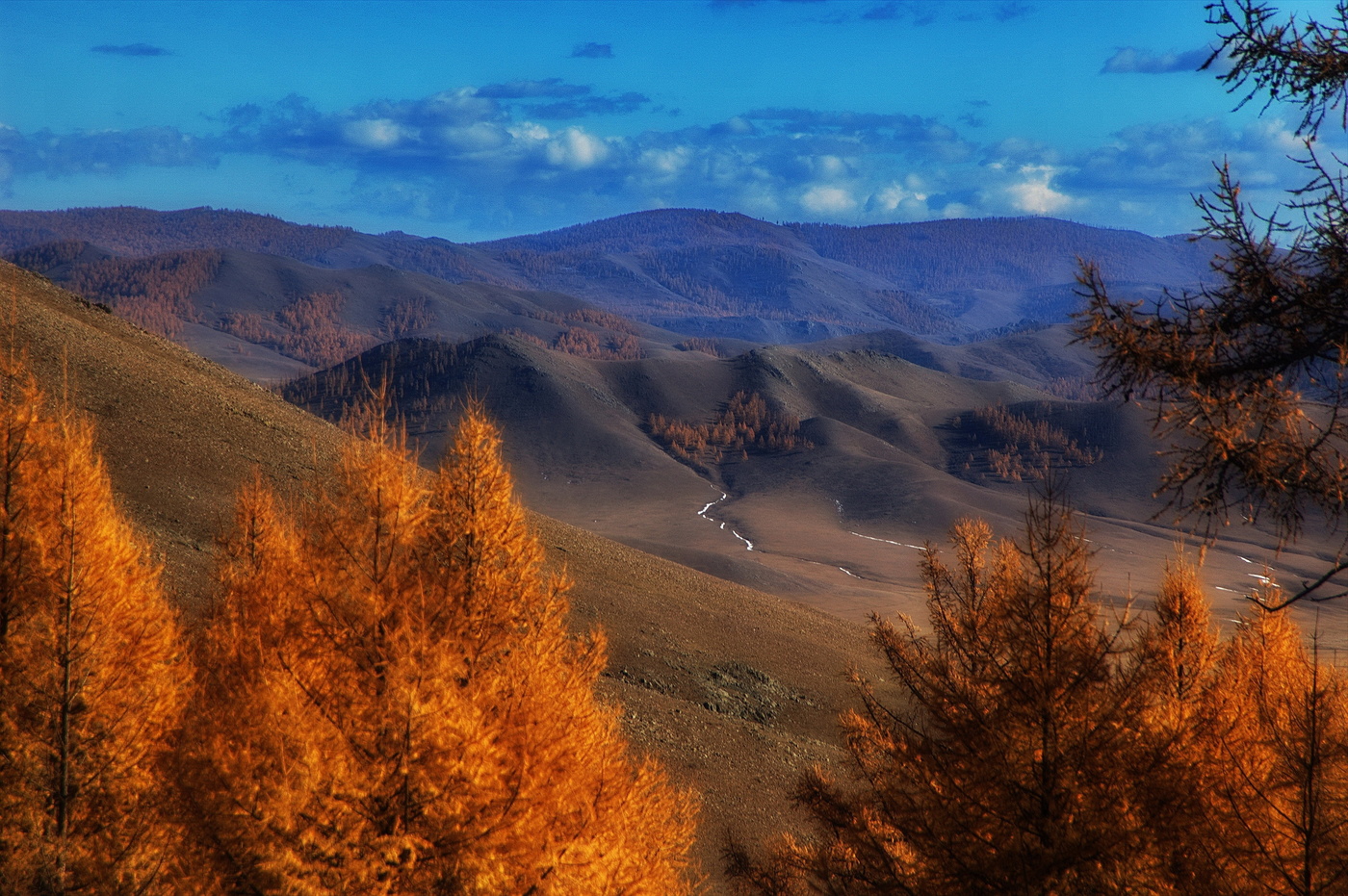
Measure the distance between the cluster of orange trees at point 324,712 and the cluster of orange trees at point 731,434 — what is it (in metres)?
131

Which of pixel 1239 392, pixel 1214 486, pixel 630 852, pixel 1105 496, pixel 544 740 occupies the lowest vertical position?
pixel 1105 496

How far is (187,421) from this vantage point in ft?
153

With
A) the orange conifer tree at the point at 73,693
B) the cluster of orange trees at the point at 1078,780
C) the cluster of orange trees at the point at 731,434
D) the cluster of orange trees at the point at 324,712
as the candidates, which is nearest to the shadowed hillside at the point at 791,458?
the cluster of orange trees at the point at 731,434

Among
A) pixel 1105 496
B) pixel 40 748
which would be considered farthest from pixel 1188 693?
pixel 1105 496

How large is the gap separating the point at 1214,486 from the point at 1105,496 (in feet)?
460

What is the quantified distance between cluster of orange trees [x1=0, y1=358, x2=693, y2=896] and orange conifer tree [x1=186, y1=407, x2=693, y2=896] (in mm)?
29

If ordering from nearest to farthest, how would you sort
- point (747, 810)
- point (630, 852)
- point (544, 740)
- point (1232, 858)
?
point (1232, 858) < point (544, 740) < point (630, 852) < point (747, 810)

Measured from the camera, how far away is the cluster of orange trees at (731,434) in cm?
14645

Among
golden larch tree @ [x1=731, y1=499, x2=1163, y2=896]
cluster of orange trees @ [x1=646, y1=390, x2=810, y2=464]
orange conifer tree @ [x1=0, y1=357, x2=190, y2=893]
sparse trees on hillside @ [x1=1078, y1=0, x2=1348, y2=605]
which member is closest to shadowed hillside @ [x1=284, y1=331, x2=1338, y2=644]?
cluster of orange trees @ [x1=646, y1=390, x2=810, y2=464]

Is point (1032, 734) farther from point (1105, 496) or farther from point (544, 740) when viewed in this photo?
point (1105, 496)

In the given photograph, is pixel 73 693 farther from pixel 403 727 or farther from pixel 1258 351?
pixel 1258 351

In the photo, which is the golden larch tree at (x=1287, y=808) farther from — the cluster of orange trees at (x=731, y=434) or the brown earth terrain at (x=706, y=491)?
the cluster of orange trees at (x=731, y=434)

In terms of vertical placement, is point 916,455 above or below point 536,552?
below

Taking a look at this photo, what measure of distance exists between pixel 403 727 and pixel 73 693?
206 inches
